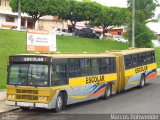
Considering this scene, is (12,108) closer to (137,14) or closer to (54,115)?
(54,115)

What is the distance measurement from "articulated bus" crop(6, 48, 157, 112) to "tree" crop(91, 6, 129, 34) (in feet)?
115

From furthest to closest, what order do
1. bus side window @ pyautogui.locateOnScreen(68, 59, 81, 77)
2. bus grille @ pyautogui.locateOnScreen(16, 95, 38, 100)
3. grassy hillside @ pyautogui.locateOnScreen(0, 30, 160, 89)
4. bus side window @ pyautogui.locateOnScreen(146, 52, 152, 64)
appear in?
bus side window @ pyautogui.locateOnScreen(146, 52, 152, 64) → grassy hillside @ pyautogui.locateOnScreen(0, 30, 160, 89) → bus side window @ pyautogui.locateOnScreen(68, 59, 81, 77) → bus grille @ pyautogui.locateOnScreen(16, 95, 38, 100)

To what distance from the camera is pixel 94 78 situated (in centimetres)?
2350

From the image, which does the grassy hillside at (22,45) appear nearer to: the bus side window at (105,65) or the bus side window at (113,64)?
the bus side window at (105,65)

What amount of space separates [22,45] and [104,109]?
17.3 meters

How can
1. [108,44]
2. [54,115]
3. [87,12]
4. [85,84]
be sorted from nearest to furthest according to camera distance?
[54,115]
[85,84]
[108,44]
[87,12]

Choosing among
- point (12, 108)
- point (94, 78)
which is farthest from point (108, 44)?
point (12, 108)

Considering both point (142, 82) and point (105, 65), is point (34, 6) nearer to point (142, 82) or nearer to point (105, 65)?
point (142, 82)

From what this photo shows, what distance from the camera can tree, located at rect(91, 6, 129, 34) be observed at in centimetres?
6091

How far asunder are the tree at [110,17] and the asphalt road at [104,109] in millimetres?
34139

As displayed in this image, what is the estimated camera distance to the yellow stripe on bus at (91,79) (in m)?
21.1

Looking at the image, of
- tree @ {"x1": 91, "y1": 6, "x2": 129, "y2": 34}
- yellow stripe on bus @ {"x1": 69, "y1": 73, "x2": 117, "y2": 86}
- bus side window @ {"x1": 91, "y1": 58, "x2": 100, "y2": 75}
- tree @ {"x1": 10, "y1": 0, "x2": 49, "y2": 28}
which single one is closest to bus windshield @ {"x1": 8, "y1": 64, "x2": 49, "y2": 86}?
yellow stripe on bus @ {"x1": 69, "y1": 73, "x2": 117, "y2": 86}

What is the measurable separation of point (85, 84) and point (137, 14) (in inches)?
1575

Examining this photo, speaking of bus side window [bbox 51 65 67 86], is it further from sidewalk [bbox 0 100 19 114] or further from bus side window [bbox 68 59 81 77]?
sidewalk [bbox 0 100 19 114]
